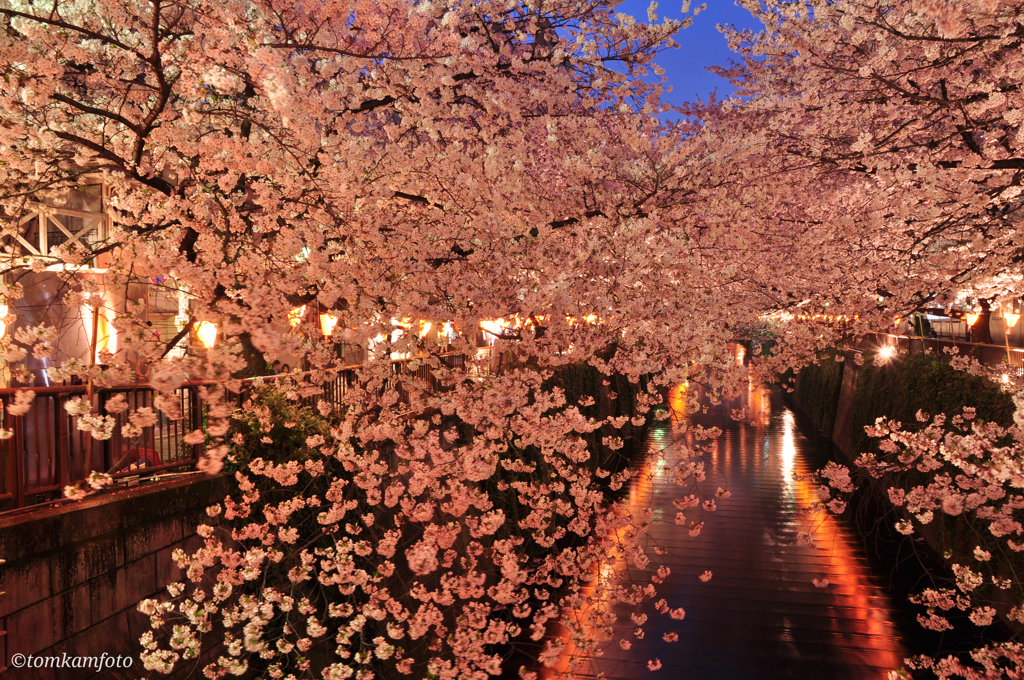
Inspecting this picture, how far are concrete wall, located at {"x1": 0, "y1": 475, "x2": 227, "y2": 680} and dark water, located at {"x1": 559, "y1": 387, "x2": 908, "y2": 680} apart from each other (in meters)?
5.38

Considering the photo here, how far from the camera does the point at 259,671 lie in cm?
652

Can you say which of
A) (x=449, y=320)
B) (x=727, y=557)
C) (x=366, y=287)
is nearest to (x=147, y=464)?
(x=366, y=287)

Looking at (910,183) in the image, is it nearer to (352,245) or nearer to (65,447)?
(352,245)

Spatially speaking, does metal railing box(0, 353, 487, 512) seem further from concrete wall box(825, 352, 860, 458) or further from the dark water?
concrete wall box(825, 352, 860, 458)

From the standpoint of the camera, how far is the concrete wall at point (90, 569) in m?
4.42

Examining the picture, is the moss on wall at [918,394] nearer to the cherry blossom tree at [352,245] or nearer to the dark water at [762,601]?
the dark water at [762,601]

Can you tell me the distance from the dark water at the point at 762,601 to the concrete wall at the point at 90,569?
538 cm

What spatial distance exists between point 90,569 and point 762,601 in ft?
34.9

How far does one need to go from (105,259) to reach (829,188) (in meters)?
14.8

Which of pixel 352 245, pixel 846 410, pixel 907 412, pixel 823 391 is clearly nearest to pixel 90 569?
pixel 352 245

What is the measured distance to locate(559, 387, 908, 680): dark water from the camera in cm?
936

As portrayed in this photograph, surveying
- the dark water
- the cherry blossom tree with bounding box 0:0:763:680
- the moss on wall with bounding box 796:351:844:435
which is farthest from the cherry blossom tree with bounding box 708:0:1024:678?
the moss on wall with bounding box 796:351:844:435

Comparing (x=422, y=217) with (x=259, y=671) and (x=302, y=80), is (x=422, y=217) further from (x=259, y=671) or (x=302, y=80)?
(x=259, y=671)

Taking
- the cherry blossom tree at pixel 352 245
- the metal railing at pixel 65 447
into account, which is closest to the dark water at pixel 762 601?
the cherry blossom tree at pixel 352 245
